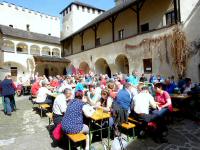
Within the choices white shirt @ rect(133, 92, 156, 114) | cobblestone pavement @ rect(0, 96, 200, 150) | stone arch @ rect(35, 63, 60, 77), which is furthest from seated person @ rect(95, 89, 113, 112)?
stone arch @ rect(35, 63, 60, 77)

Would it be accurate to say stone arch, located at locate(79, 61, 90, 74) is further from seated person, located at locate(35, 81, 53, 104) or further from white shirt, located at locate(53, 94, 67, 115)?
white shirt, located at locate(53, 94, 67, 115)

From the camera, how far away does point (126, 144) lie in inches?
219

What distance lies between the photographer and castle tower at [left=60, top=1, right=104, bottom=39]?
31875 mm

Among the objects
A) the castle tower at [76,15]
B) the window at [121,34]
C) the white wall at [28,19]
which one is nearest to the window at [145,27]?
the window at [121,34]

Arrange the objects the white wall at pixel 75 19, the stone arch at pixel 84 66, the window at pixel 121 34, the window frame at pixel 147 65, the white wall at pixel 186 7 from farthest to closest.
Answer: the white wall at pixel 75 19 < the stone arch at pixel 84 66 < the window at pixel 121 34 < the window frame at pixel 147 65 < the white wall at pixel 186 7

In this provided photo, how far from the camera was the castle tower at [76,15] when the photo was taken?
31.9 metres

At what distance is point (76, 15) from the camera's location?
31938 millimetres

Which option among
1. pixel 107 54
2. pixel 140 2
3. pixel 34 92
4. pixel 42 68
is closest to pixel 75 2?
pixel 42 68

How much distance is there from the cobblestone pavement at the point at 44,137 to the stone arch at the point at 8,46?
1915 centimetres

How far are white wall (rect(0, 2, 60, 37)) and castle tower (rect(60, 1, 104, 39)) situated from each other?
2.61 metres

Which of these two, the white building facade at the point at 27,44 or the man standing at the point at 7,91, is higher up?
the white building facade at the point at 27,44

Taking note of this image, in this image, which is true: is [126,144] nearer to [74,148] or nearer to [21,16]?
[74,148]

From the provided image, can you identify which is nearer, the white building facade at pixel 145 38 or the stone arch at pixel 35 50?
the white building facade at pixel 145 38

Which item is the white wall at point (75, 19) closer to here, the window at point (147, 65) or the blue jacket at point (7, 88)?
the window at point (147, 65)
